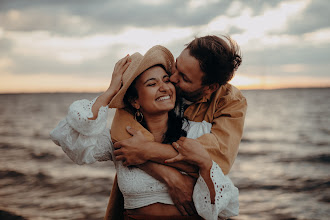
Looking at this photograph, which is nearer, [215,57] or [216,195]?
[216,195]

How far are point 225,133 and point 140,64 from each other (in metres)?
0.69

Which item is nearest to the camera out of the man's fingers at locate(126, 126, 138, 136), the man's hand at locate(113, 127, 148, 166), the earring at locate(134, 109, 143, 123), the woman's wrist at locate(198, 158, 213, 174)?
the woman's wrist at locate(198, 158, 213, 174)

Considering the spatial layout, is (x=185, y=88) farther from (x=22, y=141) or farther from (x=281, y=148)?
(x=22, y=141)

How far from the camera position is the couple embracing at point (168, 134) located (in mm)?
2121

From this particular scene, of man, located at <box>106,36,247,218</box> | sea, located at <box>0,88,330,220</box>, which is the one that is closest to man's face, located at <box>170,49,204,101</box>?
man, located at <box>106,36,247,218</box>

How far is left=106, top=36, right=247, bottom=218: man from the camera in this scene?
217 cm

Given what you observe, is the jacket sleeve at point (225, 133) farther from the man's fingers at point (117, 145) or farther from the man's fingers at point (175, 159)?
the man's fingers at point (117, 145)

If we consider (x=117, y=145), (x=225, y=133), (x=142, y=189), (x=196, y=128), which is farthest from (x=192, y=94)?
(x=142, y=189)

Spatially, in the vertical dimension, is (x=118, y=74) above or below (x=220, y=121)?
above

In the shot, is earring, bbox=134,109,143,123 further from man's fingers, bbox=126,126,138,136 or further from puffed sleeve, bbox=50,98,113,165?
puffed sleeve, bbox=50,98,113,165

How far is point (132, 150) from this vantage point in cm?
218

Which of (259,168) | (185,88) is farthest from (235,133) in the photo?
(259,168)

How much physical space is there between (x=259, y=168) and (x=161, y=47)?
7225 millimetres

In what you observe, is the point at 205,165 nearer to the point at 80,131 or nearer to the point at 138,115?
the point at 138,115
